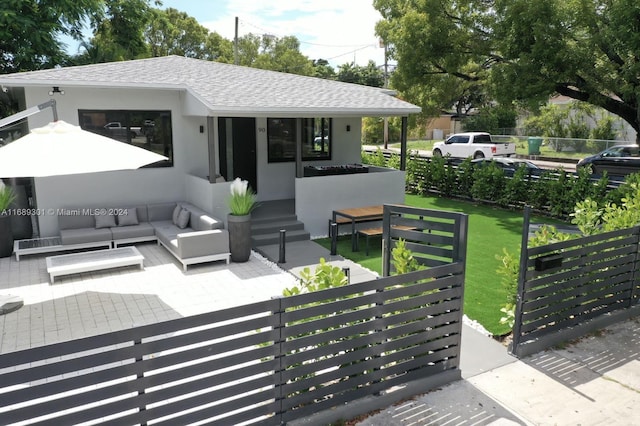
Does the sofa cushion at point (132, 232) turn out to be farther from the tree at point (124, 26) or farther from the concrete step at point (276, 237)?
the tree at point (124, 26)

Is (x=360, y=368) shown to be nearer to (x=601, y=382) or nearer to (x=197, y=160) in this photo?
(x=601, y=382)

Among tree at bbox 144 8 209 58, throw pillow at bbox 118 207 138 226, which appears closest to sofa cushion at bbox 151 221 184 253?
throw pillow at bbox 118 207 138 226

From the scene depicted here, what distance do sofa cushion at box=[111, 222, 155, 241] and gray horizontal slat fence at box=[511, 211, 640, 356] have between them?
7.45 metres

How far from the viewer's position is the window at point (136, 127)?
10.5m

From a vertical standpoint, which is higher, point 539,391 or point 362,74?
point 362,74

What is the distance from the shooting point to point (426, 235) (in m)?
5.04

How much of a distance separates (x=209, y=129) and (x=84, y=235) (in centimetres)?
320

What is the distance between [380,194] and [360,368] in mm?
8048

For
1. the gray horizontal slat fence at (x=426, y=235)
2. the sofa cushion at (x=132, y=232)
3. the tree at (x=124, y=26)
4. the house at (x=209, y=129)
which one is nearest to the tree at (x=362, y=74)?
the tree at (x=124, y=26)

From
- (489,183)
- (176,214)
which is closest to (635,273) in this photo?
(176,214)

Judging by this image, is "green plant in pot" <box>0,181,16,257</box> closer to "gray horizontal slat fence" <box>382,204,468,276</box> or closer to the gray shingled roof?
the gray shingled roof

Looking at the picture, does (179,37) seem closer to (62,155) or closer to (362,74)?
(362,74)

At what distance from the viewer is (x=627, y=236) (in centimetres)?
612

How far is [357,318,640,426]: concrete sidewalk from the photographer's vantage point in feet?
13.7
